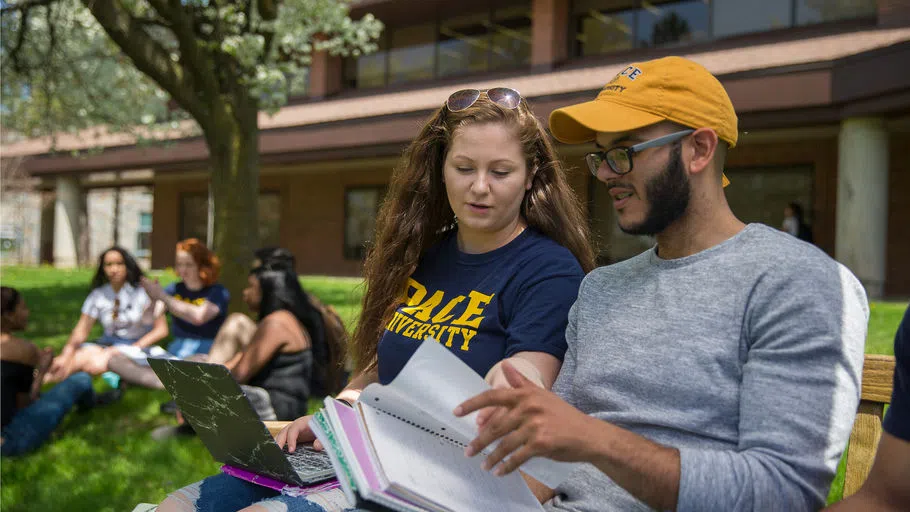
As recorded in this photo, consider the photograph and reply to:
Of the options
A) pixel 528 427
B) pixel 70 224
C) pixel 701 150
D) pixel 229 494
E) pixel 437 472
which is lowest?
pixel 229 494

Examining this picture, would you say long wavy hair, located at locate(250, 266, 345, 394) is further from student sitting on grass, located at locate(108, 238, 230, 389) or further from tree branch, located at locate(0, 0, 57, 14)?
tree branch, located at locate(0, 0, 57, 14)

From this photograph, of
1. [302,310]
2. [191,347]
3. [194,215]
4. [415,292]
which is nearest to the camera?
[415,292]

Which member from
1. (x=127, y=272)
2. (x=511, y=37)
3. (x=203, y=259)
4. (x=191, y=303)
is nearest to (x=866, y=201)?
(x=511, y=37)

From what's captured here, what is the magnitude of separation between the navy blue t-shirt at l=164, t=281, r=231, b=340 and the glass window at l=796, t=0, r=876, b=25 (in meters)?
12.9

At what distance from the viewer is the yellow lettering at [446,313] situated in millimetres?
2424

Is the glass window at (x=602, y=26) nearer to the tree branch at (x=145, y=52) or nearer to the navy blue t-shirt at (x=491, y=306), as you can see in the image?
the tree branch at (x=145, y=52)

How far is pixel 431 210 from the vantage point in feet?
9.23

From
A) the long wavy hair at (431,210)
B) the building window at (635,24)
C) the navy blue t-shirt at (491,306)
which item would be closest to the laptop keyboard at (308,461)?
the navy blue t-shirt at (491,306)

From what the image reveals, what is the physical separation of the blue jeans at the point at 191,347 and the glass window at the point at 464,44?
14488mm

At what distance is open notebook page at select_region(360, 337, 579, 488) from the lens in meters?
1.50

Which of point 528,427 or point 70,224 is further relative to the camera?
point 70,224

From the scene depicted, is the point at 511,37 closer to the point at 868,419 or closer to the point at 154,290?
the point at 154,290

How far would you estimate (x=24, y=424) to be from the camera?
5297 millimetres

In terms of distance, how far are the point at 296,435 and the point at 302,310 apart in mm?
2926
